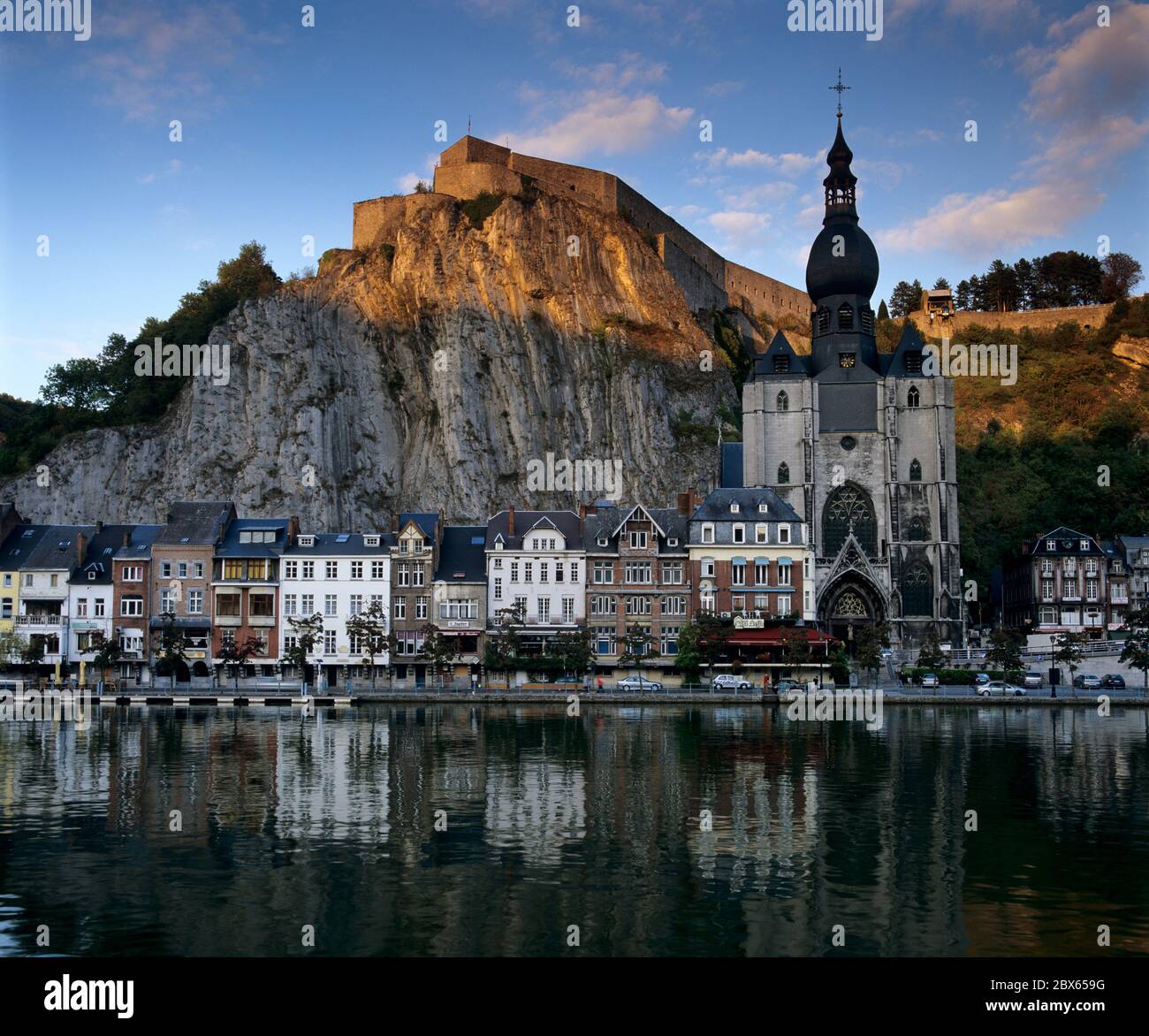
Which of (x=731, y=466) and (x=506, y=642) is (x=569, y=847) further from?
(x=731, y=466)

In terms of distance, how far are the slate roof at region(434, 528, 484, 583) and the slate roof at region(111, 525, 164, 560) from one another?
57.2 ft

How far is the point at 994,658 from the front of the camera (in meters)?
71.3

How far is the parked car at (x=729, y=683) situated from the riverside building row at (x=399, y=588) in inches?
246

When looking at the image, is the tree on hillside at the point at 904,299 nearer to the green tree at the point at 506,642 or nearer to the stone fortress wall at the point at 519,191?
the stone fortress wall at the point at 519,191

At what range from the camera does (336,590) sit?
248ft

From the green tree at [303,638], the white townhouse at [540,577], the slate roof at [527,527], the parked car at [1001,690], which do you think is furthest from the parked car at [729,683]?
the green tree at [303,638]

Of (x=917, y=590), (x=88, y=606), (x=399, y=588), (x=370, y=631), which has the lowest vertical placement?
(x=370, y=631)

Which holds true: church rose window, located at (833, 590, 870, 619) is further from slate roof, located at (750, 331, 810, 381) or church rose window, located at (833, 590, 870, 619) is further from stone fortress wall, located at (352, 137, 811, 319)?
stone fortress wall, located at (352, 137, 811, 319)

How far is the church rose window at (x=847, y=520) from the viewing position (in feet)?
291

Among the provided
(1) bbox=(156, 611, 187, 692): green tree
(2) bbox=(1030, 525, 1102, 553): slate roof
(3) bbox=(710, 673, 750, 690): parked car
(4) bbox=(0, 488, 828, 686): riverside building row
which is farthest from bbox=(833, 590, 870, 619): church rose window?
(1) bbox=(156, 611, 187, 692): green tree

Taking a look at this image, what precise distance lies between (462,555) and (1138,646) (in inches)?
1527

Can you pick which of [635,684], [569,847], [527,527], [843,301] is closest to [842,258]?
[843,301]

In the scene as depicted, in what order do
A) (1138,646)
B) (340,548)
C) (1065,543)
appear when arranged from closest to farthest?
(1138,646) → (340,548) → (1065,543)

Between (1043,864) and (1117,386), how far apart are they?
110 meters
